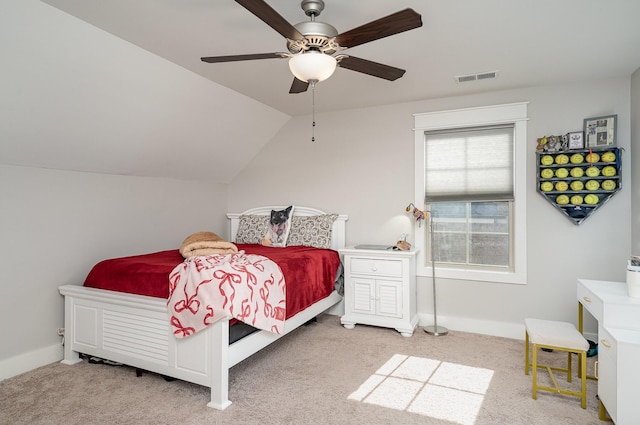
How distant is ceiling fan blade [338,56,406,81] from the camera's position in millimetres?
2193

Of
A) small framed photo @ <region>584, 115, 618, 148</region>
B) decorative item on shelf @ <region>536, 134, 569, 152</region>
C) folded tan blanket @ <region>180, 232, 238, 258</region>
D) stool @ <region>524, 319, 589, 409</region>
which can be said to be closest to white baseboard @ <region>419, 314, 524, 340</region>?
stool @ <region>524, 319, 589, 409</region>

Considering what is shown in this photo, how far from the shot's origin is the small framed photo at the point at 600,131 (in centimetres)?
326

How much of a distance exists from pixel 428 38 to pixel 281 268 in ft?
6.59

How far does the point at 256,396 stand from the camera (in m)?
2.50

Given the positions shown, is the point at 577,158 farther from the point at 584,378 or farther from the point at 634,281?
the point at 584,378

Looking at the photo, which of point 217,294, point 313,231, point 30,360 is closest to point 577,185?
point 313,231

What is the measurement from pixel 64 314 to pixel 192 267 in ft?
4.92

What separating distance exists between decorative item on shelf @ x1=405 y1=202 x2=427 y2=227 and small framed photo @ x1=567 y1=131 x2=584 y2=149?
1.43m

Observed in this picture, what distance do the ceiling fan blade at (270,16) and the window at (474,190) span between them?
8.06 feet

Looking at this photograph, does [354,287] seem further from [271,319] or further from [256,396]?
[256,396]

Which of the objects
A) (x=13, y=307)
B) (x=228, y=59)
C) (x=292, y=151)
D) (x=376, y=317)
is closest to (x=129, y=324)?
(x=13, y=307)

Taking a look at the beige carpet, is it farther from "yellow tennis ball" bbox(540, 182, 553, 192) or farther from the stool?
"yellow tennis ball" bbox(540, 182, 553, 192)

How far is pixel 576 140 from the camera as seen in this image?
340 centimetres

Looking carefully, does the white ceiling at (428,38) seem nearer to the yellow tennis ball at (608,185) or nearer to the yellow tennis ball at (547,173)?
the yellow tennis ball at (547,173)
